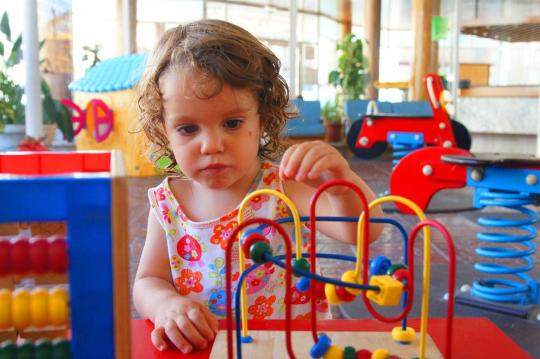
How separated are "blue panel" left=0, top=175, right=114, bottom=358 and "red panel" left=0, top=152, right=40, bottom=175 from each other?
0.47ft

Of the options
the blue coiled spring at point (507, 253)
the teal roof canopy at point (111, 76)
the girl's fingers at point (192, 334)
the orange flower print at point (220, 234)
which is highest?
the teal roof canopy at point (111, 76)

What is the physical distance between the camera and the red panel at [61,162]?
430 mm

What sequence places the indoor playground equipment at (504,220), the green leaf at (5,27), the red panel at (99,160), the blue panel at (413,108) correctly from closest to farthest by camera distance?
the red panel at (99,160) → the indoor playground equipment at (504,220) → the green leaf at (5,27) → the blue panel at (413,108)

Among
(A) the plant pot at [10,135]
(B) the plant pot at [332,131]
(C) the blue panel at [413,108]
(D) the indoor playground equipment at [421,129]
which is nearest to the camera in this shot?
(D) the indoor playground equipment at [421,129]

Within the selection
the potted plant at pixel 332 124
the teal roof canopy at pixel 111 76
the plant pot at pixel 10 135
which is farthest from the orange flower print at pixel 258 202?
the potted plant at pixel 332 124

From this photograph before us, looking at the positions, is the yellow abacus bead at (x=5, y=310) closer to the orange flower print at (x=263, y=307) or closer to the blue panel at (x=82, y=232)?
the blue panel at (x=82, y=232)

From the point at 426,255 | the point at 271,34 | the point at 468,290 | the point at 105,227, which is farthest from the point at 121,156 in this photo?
the point at 271,34

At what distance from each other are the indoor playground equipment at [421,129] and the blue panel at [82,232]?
9.29ft

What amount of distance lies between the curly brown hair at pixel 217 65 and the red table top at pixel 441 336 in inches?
10.2

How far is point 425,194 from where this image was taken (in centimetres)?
178

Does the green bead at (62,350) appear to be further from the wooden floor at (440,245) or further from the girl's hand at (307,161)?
the wooden floor at (440,245)

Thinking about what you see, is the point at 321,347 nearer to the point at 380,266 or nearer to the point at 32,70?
the point at 380,266

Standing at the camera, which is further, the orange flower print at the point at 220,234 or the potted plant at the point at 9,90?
the potted plant at the point at 9,90

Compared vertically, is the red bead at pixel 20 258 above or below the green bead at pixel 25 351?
above
